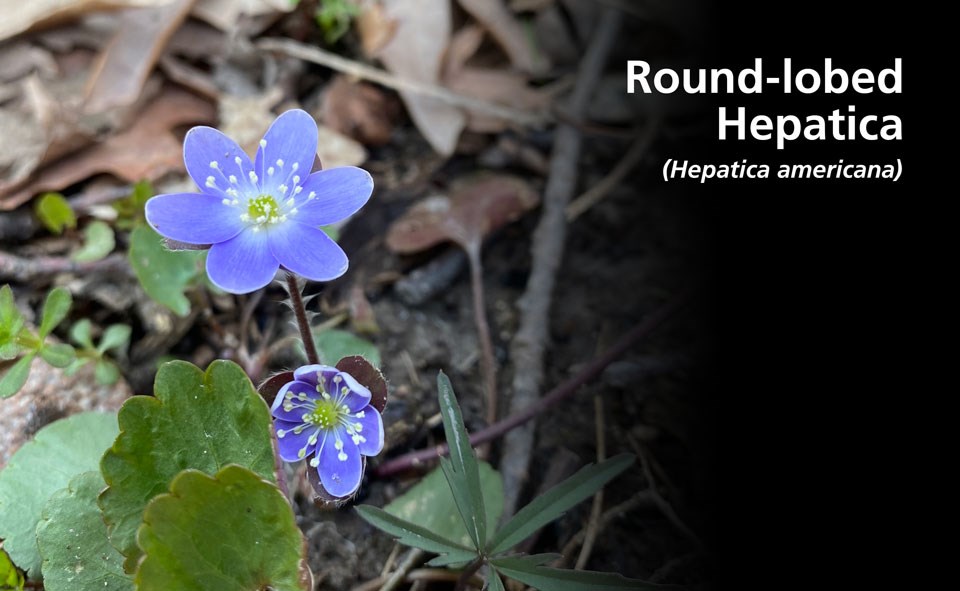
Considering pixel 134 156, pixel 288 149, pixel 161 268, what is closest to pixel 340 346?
pixel 161 268

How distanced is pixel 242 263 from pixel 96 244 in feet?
3.07

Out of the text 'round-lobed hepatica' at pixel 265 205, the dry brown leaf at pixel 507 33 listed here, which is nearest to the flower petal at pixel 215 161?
the text 'round-lobed hepatica' at pixel 265 205

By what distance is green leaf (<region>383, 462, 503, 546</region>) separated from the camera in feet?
6.13

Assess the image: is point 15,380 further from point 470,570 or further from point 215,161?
point 470,570

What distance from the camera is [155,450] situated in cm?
154

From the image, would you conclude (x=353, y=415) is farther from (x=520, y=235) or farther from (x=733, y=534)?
(x=520, y=235)

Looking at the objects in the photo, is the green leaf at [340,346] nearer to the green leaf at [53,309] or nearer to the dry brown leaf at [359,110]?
the green leaf at [53,309]

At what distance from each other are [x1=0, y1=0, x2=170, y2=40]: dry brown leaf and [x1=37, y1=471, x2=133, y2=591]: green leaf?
5.33 feet

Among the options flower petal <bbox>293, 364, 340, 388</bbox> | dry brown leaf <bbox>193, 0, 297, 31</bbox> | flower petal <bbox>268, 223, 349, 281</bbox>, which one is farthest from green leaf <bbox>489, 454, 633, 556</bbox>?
dry brown leaf <bbox>193, 0, 297, 31</bbox>

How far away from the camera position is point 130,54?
268 centimetres

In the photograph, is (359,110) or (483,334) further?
(359,110)

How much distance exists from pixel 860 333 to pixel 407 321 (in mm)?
1206

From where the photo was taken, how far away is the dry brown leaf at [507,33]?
9.89 ft

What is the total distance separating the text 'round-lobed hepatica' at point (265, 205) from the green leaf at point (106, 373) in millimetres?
622
